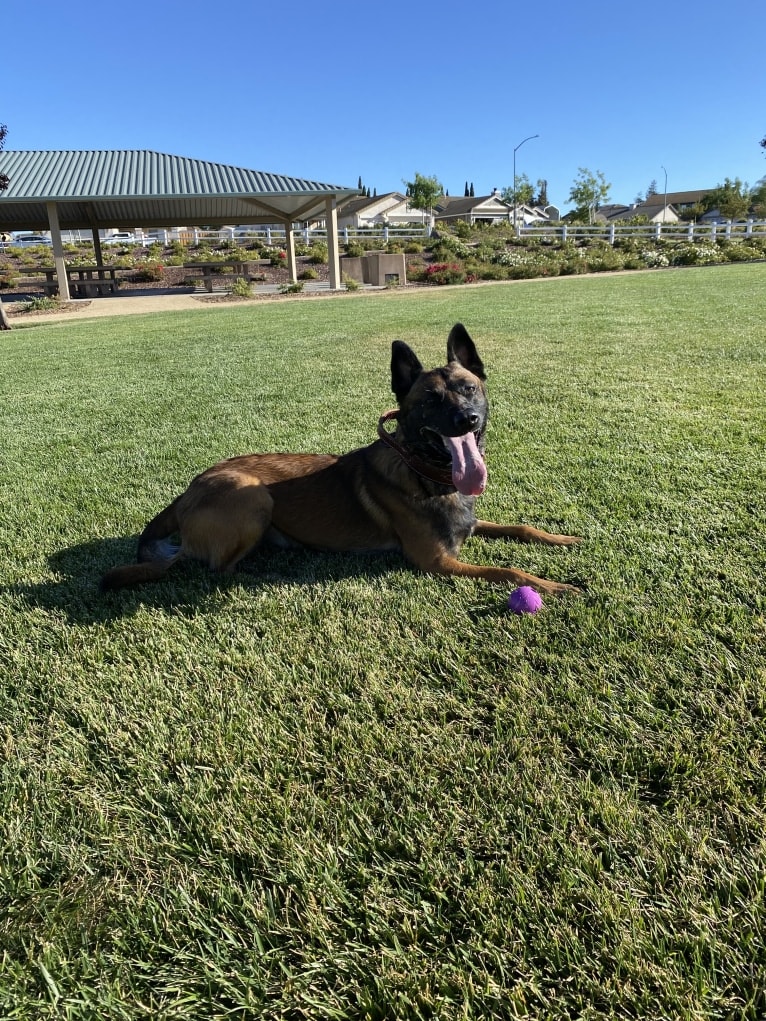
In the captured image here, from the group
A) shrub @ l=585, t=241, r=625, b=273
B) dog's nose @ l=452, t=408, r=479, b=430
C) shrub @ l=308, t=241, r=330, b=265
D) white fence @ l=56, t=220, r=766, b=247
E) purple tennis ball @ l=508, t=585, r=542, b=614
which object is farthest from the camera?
white fence @ l=56, t=220, r=766, b=247

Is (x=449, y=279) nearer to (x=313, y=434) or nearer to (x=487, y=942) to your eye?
(x=313, y=434)

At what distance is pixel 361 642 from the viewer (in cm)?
258

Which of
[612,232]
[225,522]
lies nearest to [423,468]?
[225,522]

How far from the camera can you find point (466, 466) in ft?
9.81

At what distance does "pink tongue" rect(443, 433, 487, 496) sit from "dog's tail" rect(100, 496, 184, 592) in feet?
4.88

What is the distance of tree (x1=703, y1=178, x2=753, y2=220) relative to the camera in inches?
2793

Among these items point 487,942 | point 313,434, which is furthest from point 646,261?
point 487,942

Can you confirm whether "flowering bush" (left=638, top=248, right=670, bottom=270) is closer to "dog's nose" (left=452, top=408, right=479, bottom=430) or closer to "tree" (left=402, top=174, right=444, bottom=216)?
"dog's nose" (left=452, top=408, right=479, bottom=430)

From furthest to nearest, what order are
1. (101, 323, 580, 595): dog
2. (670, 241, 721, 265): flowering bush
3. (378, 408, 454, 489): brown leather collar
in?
(670, 241, 721, 265): flowering bush
(378, 408, 454, 489): brown leather collar
(101, 323, 580, 595): dog

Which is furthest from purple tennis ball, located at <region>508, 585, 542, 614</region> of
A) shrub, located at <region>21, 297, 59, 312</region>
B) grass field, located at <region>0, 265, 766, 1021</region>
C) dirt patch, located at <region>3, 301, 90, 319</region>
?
shrub, located at <region>21, 297, 59, 312</region>

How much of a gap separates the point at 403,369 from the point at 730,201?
88846 millimetres

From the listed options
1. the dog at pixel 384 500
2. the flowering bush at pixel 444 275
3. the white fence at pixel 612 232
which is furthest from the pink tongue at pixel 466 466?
the white fence at pixel 612 232

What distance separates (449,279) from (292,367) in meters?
19.6

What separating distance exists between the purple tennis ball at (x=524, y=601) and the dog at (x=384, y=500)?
0.63 ft
